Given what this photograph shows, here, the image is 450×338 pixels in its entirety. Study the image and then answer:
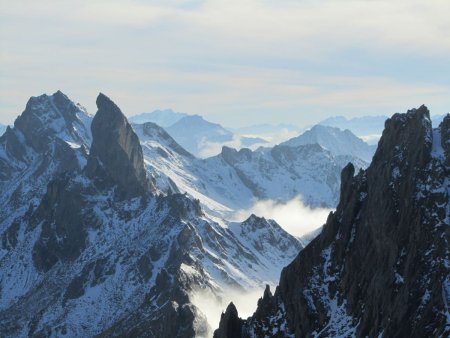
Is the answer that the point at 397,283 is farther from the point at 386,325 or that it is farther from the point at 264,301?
the point at 264,301

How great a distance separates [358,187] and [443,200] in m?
26.8

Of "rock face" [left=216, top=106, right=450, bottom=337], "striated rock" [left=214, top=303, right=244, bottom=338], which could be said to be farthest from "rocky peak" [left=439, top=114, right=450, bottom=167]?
"striated rock" [left=214, top=303, right=244, bottom=338]

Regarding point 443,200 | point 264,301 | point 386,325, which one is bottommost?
point 264,301

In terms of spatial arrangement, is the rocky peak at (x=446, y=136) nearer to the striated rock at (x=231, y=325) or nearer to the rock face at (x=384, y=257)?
the rock face at (x=384, y=257)

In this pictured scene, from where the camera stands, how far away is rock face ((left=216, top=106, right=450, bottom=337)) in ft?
368

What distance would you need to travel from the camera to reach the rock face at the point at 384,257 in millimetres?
112062

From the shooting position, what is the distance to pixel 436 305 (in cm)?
10762

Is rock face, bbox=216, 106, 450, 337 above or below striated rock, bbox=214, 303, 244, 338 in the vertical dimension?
above

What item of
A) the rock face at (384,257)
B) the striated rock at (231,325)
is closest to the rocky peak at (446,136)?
the rock face at (384,257)

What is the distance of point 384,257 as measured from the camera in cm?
12481

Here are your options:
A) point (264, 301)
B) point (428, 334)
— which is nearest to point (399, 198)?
point (428, 334)

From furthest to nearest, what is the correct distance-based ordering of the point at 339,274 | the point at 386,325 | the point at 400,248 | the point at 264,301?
the point at 264,301 < the point at 339,274 < the point at 400,248 < the point at 386,325

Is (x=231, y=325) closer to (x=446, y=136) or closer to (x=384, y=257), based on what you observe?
(x=384, y=257)

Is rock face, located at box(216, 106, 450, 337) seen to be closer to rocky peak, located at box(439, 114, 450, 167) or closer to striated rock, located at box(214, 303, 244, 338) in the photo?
rocky peak, located at box(439, 114, 450, 167)
